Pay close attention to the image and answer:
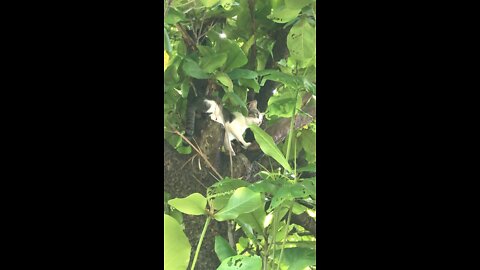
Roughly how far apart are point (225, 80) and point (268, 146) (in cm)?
12

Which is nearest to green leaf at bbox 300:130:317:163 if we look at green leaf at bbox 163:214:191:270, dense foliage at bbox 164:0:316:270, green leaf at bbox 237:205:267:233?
dense foliage at bbox 164:0:316:270

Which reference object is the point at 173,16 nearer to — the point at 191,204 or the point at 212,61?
the point at 212,61

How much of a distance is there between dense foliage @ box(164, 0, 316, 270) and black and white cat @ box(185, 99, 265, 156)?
0.4 inches

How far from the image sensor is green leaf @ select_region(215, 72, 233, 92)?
0.80 meters

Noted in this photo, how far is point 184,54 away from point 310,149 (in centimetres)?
23

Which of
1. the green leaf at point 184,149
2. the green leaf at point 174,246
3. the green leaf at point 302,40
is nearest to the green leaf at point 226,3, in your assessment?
the green leaf at point 302,40

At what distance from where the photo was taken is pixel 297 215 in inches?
31.1

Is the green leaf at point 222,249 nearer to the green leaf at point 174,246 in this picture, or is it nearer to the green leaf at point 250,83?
the green leaf at point 174,246

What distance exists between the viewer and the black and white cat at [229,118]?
0.81 m

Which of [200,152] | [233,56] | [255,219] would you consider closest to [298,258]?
[255,219]

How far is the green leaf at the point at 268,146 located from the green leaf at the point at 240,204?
0.06 metres

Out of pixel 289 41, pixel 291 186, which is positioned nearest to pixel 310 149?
pixel 291 186

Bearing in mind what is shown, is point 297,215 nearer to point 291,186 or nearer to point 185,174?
point 291,186

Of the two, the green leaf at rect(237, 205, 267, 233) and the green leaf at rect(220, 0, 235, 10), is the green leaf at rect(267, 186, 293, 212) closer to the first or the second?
the green leaf at rect(237, 205, 267, 233)
